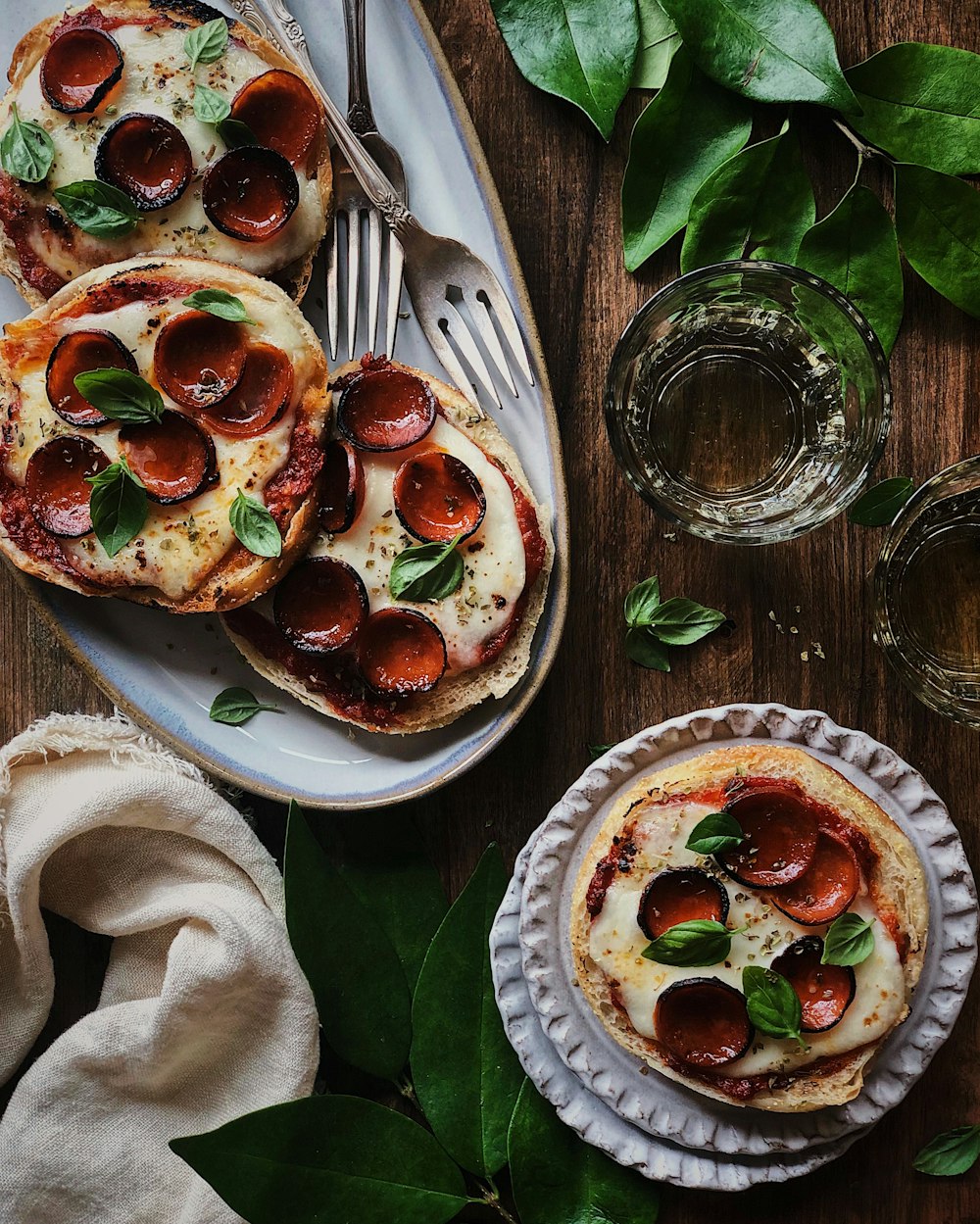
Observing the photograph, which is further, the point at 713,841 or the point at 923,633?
the point at 923,633

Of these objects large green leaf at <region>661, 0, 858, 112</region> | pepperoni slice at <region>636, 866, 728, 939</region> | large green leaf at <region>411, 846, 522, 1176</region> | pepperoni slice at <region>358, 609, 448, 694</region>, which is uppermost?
large green leaf at <region>661, 0, 858, 112</region>

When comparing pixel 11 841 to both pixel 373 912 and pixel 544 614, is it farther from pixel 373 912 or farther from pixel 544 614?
pixel 544 614

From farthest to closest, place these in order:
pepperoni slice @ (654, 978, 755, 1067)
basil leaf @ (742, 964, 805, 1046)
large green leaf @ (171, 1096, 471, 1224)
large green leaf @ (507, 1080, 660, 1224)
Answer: large green leaf @ (507, 1080, 660, 1224)
large green leaf @ (171, 1096, 471, 1224)
pepperoni slice @ (654, 978, 755, 1067)
basil leaf @ (742, 964, 805, 1046)

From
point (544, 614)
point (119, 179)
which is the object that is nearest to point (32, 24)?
point (119, 179)

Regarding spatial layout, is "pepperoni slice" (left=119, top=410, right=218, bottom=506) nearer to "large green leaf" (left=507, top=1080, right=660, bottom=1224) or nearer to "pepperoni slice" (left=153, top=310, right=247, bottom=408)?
"pepperoni slice" (left=153, top=310, right=247, bottom=408)

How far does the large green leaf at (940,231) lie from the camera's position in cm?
273

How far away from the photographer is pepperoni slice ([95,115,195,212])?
2.58m

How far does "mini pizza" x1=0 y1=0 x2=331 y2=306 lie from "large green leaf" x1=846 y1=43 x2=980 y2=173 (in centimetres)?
134

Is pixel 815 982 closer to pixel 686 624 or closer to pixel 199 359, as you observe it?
pixel 686 624

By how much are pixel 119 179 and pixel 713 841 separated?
2.01 metres

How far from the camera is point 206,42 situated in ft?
8.46

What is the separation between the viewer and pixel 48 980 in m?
2.89

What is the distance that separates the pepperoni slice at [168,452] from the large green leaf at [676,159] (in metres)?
1.14

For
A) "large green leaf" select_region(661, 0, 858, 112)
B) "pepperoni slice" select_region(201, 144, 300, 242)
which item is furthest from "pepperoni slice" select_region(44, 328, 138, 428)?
"large green leaf" select_region(661, 0, 858, 112)
